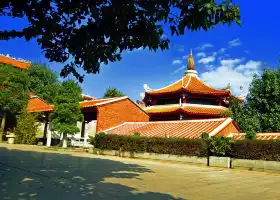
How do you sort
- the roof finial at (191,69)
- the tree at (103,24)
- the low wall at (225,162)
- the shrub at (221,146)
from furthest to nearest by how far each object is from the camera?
the roof finial at (191,69) < the shrub at (221,146) < the low wall at (225,162) < the tree at (103,24)

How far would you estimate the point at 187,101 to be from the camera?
31.2 m

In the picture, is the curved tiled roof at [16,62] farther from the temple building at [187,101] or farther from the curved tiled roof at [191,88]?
the curved tiled roof at [191,88]

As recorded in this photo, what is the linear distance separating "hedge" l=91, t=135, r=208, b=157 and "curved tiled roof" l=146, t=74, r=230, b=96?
41.3ft

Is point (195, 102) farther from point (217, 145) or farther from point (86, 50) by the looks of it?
point (86, 50)

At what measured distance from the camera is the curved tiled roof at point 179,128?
18516 millimetres

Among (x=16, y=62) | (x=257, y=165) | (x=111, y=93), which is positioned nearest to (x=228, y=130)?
(x=257, y=165)

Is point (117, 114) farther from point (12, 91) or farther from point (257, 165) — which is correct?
point (257, 165)

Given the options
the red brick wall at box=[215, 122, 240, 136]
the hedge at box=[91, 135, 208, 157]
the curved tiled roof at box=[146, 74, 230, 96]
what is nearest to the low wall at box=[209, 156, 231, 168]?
the hedge at box=[91, 135, 208, 157]

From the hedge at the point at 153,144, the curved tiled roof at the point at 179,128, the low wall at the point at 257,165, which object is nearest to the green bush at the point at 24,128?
the curved tiled roof at the point at 179,128

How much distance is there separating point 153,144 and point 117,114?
31.0ft

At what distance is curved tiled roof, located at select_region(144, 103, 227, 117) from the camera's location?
29.2 metres

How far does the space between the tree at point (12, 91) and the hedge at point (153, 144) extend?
10181mm

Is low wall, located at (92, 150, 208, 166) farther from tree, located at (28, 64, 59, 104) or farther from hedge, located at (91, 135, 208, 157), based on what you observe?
tree, located at (28, 64, 59, 104)

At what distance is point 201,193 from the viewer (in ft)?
22.3
